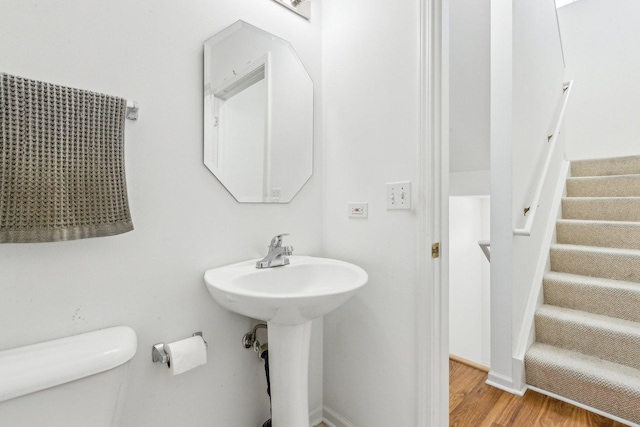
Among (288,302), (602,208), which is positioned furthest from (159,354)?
(602,208)

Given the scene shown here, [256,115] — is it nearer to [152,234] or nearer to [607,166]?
[152,234]

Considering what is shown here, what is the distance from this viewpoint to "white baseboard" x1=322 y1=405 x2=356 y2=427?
1.44 metres

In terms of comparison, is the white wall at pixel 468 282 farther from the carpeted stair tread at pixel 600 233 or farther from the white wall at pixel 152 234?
the white wall at pixel 152 234

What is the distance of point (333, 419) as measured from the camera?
1493 mm

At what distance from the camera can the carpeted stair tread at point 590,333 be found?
1.67m

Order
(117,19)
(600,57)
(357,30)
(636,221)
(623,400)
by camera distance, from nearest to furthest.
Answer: (117,19) < (357,30) < (623,400) < (636,221) < (600,57)

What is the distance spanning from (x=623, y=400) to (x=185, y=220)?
90.0 inches

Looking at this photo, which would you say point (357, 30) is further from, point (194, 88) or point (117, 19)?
point (117, 19)

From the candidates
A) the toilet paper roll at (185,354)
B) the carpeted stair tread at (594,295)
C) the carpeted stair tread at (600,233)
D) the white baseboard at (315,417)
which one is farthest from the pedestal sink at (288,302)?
the carpeted stair tread at (600,233)

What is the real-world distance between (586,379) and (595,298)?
1.90 ft

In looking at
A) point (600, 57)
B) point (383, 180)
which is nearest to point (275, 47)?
point (383, 180)

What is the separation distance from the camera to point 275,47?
4.50 feet

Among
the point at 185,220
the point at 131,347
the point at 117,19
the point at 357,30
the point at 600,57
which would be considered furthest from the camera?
the point at 600,57

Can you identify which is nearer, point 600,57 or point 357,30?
point 357,30
